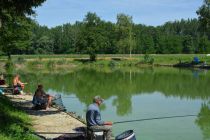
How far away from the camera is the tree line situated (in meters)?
56.0

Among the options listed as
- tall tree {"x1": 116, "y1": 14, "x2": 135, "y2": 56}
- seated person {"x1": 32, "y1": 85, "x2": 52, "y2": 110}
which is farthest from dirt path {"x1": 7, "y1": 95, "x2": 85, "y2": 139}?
tall tree {"x1": 116, "y1": 14, "x2": 135, "y2": 56}

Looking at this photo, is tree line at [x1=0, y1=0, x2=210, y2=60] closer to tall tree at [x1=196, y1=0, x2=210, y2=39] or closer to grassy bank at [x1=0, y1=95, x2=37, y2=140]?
tall tree at [x1=196, y1=0, x2=210, y2=39]

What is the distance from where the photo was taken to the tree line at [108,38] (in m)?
56.0

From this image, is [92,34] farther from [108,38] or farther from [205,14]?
[205,14]

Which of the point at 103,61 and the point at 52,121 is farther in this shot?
the point at 103,61

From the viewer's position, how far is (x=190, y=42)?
127375mm

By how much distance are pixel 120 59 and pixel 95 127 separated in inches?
3121

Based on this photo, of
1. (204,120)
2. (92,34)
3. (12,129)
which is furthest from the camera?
(92,34)

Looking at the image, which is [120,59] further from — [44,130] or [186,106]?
[44,130]

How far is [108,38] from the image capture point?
→ 110 m

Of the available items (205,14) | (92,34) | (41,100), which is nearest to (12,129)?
(41,100)

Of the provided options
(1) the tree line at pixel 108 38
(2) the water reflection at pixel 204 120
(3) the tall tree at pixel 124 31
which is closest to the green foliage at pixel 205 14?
(1) the tree line at pixel 108 38

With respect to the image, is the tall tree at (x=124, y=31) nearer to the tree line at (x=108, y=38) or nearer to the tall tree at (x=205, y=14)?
the tree line at (x=108, y=38)

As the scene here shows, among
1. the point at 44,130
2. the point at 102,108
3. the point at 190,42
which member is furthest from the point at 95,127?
the point at 190,42
